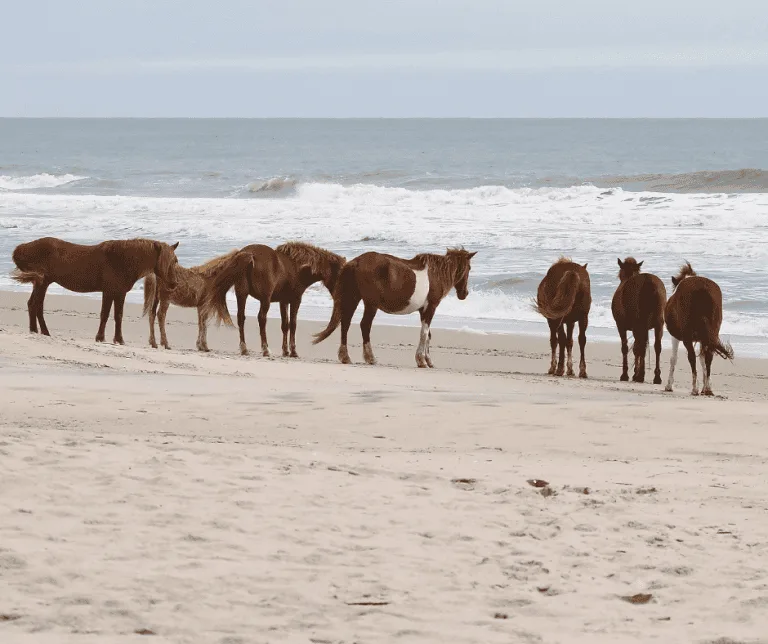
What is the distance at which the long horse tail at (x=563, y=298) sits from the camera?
12070mm

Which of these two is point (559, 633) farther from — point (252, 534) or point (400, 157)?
point (400, 157)

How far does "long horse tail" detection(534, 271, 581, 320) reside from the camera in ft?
39.6

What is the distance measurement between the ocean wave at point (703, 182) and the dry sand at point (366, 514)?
129 ft

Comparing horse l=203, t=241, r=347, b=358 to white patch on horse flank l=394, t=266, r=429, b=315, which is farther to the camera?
horse l=203, t=241, r=347, b=358

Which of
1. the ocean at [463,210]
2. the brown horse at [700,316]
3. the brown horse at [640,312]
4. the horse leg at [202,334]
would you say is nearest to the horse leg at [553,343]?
the brown horse at [640,312]

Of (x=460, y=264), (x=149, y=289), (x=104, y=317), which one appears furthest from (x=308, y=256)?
(x=104, y=317)

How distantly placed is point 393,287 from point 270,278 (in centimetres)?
141

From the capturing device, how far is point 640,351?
39.0ft

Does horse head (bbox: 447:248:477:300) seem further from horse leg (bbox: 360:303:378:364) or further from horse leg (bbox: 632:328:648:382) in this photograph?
horse leg (bbox: 632:328:648:382)

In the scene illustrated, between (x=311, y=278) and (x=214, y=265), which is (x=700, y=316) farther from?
(x=214, y=265)

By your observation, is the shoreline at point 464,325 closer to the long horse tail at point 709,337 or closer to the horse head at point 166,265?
the horse head at point 166,265

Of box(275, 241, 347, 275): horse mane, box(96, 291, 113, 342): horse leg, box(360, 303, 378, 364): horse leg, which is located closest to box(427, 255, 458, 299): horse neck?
box(360, 303, 378, 364): horse leg

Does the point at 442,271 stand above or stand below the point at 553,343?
above

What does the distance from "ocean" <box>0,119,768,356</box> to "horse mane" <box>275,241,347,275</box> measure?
3.36 metres
